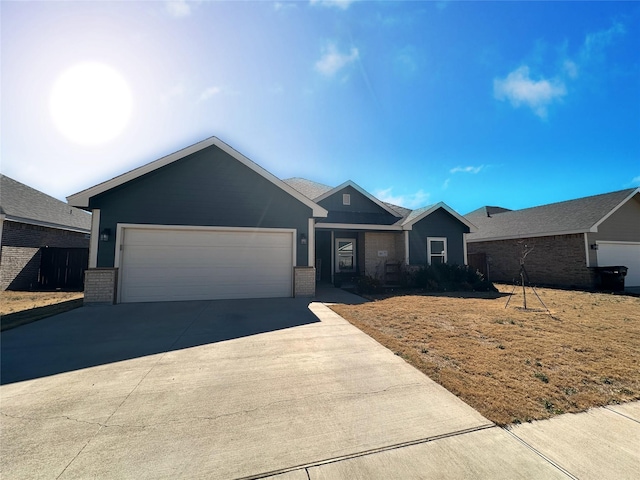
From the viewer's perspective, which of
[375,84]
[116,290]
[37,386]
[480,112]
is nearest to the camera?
[37,386]

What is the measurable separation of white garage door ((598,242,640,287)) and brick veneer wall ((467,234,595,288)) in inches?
41.5

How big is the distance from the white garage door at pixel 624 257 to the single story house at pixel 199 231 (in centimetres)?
1624

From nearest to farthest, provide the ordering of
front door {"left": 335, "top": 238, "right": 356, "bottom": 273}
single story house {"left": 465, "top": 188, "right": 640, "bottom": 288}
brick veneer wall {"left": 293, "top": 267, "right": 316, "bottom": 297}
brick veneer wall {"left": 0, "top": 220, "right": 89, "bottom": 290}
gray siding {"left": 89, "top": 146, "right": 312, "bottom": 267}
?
gray siding {"left": 89, "top": 146, "right": 312, "bottom": 267}
brick veneer wall {"left": 293, "top": 267, "right": 316, "bottom": 297}
brick veneer wall {"left": 0, "top": 220, "right": 89, "bottom": 290}
single story house {"left": 465, "top": 188, "right": 640, "bottom": 288}
front door {"left": 335, "top": 238, "right": 356, "bottom": 273}

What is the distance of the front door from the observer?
1502 centimetres

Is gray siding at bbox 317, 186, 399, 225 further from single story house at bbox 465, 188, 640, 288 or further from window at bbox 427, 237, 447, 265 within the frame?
single story house at bbox 465, 188, 640, 288

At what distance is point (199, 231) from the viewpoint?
31.0 feet

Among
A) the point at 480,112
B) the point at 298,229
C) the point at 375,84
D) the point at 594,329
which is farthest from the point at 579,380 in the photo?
the point at 480,112

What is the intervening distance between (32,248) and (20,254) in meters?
0.57

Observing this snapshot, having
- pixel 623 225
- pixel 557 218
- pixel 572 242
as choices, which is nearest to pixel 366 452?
pixel 572 242

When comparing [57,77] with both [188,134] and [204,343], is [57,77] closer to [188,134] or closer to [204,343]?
[188,134]

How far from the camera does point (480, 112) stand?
435 inches

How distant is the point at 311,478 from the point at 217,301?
7893mm

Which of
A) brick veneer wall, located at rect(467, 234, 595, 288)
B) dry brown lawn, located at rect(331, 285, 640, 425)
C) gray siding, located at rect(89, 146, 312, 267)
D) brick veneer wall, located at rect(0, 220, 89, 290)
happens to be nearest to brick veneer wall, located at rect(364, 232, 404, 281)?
gray siding, located at rect(89, 146, 312, 267)

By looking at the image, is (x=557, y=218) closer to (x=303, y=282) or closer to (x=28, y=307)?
(x=303, y=282)
